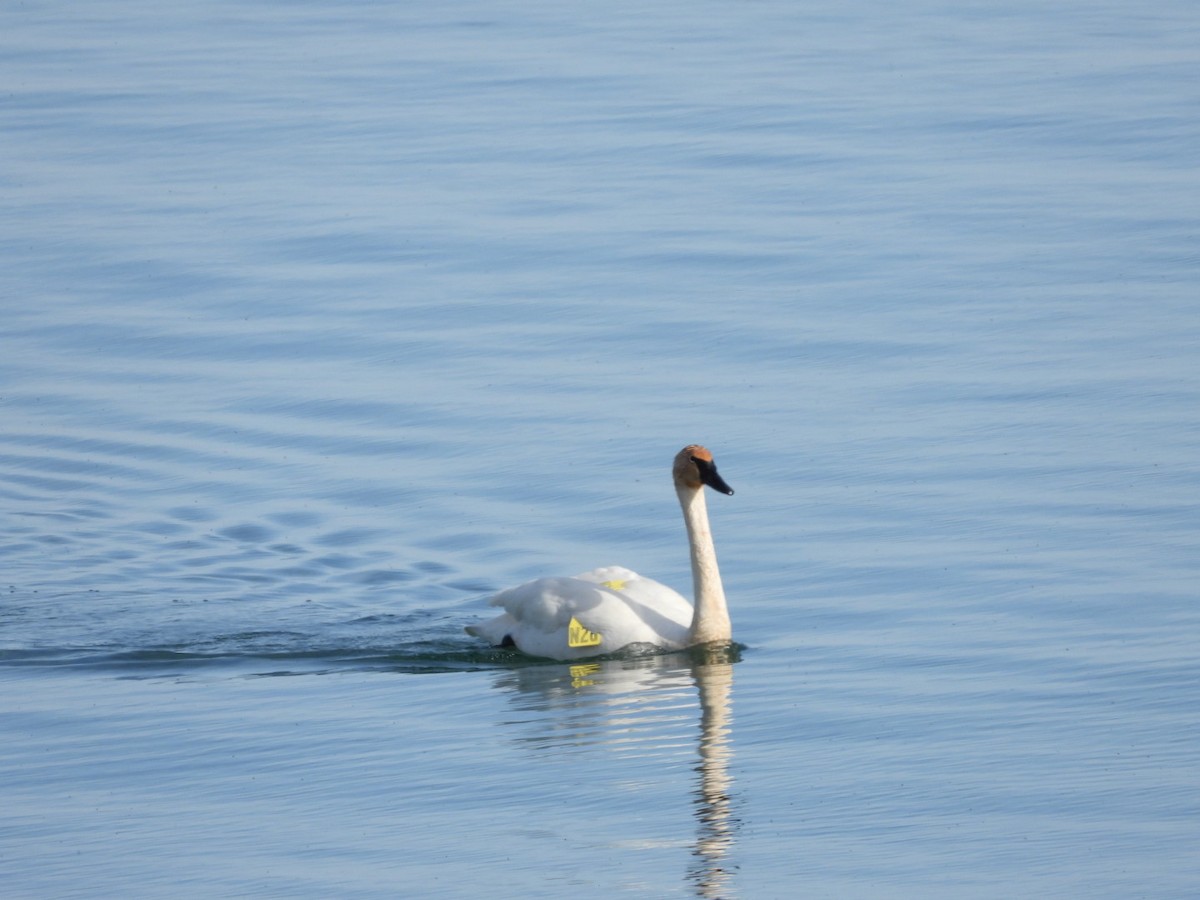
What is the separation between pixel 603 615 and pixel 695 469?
3.64 feet

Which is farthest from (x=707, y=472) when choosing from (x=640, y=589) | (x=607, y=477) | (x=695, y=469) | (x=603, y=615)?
(x=607, y=477)

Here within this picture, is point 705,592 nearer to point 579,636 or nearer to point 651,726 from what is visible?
point 579,636

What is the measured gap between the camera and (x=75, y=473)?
16.8 metres

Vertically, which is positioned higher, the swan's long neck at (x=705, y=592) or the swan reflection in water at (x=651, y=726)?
the swan's long neck at (x=705, y=592)

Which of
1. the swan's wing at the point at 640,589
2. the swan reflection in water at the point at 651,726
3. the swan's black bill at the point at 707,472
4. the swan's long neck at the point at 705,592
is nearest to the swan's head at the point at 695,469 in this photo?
the swan's black bill at the point at 707,472

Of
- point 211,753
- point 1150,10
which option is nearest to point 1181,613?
point 211,753

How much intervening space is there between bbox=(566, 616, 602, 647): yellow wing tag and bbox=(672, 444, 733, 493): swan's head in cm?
113

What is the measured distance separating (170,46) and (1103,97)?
1646cm

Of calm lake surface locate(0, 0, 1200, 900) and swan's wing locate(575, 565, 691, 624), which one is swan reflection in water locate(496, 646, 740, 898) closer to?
calm lake surface locate(0, 0, 1200, 900)

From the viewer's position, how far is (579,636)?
515 inches

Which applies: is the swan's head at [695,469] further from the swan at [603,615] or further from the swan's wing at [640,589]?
the swan's wing at [640,589]

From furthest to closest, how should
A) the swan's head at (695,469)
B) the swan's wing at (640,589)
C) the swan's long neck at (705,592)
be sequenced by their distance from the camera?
the swan's head at (695,469) < the swan's wing at (640,589) < the swan's long neck at (705,592)

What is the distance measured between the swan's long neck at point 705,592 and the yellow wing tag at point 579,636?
1.82 feet

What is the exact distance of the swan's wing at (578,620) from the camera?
1307 cm
